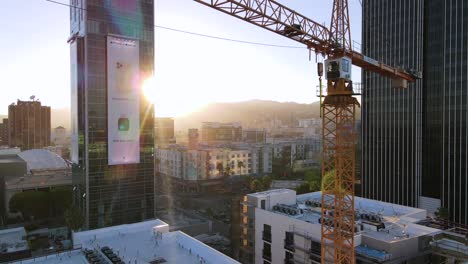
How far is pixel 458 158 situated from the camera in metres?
46.1

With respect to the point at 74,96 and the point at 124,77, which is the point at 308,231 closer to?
the point at 124,77

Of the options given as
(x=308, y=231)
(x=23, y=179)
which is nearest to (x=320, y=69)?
(x=308, y=231)

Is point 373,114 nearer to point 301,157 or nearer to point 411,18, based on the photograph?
point 411,18

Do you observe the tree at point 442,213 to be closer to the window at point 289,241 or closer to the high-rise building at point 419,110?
the high-rise building at point 419,110

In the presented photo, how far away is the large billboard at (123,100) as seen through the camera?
42188 mm

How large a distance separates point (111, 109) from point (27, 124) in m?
101

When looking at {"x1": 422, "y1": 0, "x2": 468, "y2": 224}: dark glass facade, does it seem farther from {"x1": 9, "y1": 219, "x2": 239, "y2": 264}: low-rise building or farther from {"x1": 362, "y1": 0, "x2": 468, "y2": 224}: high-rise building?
{"x1": 9, "y1": 219, "x2": 239, "y2": 264}: low-rise building

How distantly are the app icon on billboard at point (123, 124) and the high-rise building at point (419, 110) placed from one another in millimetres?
33756

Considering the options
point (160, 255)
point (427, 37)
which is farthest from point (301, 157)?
point (160, 255)

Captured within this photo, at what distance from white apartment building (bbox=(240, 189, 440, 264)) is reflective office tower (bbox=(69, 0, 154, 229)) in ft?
51.9

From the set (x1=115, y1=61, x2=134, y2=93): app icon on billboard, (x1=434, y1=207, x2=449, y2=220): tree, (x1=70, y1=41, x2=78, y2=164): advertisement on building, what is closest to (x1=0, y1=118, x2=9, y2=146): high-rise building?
(x1=70, y1=41, x2=78, y2=164): advertisement on building

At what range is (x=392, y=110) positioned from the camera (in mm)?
54156

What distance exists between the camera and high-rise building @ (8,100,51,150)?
124625mm

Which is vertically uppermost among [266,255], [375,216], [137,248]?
[375,216]
